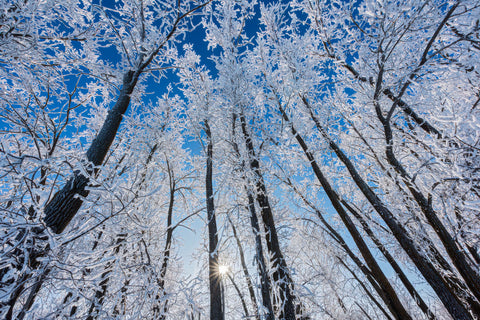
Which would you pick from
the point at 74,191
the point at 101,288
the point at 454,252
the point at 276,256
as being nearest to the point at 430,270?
the point at 454,252

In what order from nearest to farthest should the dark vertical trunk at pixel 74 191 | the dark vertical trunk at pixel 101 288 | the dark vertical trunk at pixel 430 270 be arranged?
the dark vertical trunk at pixel 101 288 < the dark vertical trunk at pixel 74 191 < the dark vertical trunk at pixel 430 270

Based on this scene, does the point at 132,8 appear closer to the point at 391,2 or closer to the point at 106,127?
the point at 106,127

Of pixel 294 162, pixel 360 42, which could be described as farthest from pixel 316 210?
pixel 360 42

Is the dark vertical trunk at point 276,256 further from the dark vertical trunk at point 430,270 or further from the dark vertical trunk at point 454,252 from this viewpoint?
the dark vertical trunk at point 454,252

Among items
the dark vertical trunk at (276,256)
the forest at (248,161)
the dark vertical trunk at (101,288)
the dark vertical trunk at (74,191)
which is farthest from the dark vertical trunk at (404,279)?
the dark vertical trunk at (74,191)

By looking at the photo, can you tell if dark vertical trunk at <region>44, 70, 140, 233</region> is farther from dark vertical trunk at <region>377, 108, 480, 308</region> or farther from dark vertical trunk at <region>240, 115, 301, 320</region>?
dark vertical trunk at <region>377, 108, 480, 308</region>

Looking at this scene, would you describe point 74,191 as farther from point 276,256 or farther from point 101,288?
point 276,256

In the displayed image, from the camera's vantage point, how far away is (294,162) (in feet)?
17.5

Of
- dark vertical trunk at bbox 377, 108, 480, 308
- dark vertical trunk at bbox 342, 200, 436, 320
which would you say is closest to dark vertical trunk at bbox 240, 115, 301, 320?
dark vertical trunk at bbox 377, 108, 480, 308

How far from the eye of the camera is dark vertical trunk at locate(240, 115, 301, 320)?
2777 mm

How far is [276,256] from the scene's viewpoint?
3258 mm

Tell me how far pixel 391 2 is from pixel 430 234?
14.7ft

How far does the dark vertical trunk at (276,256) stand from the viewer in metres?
2.78

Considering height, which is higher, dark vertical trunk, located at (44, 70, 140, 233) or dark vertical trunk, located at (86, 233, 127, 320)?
dark vertical trunk, located at (44, 70, 140, 233)
